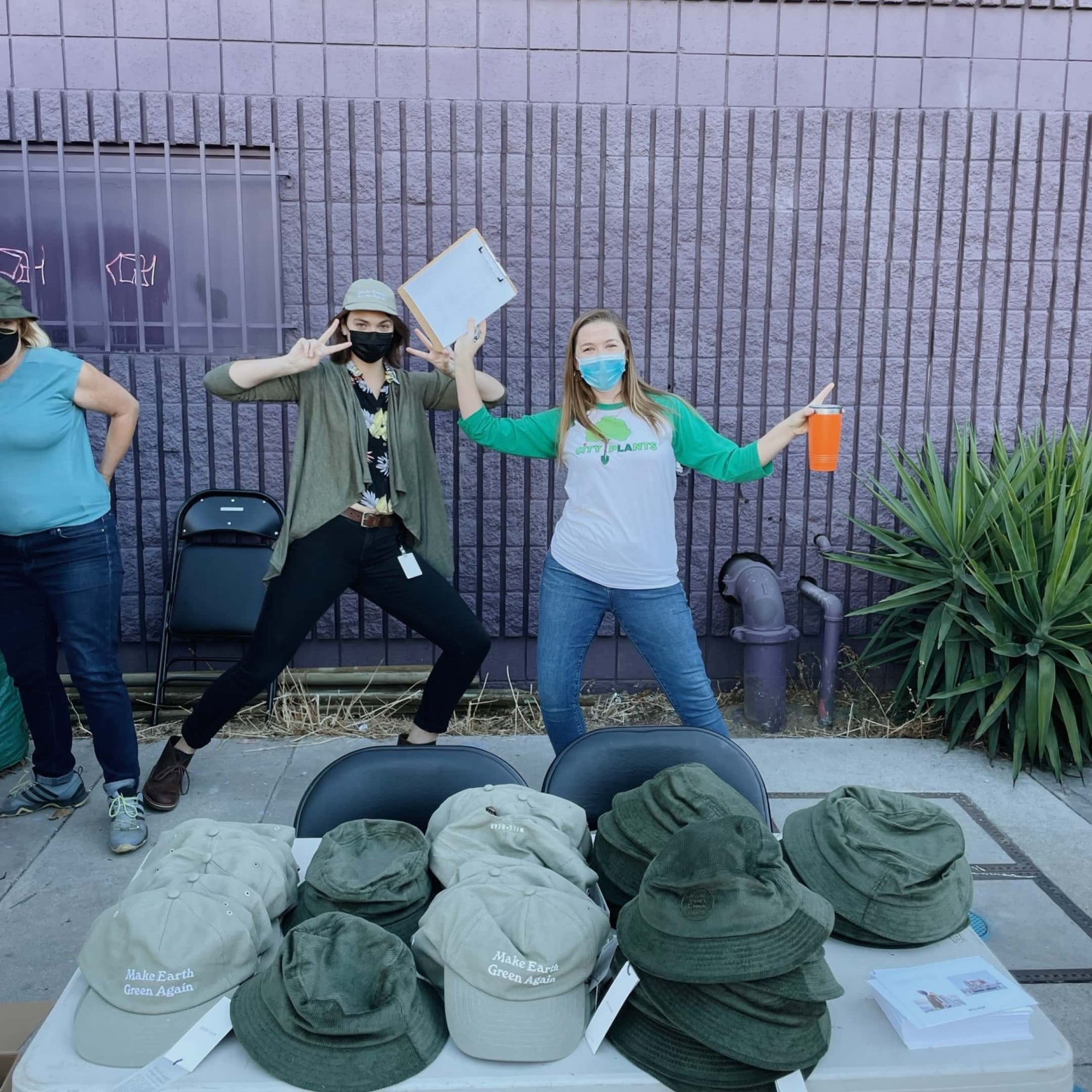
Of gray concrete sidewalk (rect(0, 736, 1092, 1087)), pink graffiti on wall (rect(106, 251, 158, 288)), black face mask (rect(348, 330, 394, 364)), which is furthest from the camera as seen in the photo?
pink graffiti on wall (rect(106, 251, 158, 288))

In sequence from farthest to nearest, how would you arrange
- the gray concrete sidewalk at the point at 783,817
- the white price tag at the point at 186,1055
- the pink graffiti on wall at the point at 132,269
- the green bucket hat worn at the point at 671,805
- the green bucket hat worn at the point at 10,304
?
the pink graffiti on wall at the point at 132,269
the green bucket hat worn at the point at 10,304
the gray concrete sidewalk at the point at 783,817
the green bucket hat worn at the point at 671,805
the white price tag at the point at 186,1055

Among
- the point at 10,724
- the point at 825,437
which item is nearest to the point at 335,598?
the point at 10,724

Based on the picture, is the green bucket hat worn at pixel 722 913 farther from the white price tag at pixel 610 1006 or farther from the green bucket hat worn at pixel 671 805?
the green bucket hat worn at pixel 671 805

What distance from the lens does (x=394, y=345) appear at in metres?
3.94

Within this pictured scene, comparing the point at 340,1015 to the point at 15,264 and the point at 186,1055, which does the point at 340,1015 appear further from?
the point at 15,264

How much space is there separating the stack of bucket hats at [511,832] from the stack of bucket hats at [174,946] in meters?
0.31

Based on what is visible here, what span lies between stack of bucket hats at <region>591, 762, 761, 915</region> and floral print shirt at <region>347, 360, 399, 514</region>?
1.90 meters

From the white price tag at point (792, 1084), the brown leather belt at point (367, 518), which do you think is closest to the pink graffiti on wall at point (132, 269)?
the brown leather belt at point (367, 518)

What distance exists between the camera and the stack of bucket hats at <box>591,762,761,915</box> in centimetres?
210

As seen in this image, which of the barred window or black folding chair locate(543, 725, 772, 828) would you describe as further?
the barred window

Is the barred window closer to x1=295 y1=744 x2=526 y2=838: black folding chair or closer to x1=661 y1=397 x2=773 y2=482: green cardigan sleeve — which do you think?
x1=661 y1=397 x2=773 y2=482: green cardigan sleeve

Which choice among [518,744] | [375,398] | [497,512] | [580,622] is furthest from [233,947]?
[497,512]

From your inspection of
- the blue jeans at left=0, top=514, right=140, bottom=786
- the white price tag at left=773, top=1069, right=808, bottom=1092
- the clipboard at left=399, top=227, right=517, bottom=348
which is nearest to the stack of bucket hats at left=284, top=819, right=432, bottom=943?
the white price tag at left=773, top=1069, right=808, bottom=1092

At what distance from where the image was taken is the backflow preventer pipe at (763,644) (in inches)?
201
